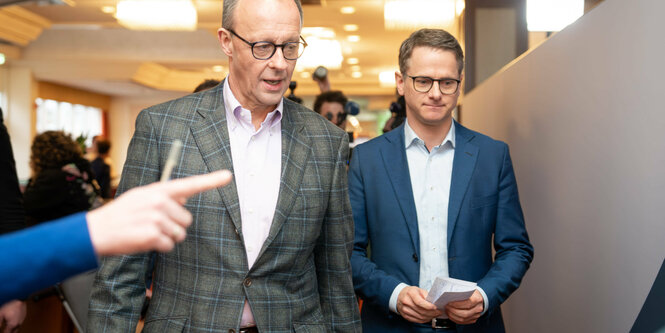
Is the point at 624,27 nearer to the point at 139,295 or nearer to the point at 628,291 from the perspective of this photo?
the point at 628,291

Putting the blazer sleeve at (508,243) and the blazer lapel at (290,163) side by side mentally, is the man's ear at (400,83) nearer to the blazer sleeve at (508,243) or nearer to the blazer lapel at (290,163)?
the blazer sleeve at (508,243)

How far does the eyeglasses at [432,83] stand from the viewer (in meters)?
1.92

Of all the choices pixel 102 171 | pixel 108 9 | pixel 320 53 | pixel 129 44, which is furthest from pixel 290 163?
pixel 129 44

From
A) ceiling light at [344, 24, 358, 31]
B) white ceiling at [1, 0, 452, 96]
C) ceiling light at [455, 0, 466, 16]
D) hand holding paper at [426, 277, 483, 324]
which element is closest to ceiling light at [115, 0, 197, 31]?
white ceiling at [1, 0, 452, 96]

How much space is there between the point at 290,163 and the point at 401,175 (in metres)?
0.57

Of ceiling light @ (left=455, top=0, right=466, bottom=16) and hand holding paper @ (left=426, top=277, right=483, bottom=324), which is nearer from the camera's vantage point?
hand holding paper @ (left=426, top=277, right=483, bottom=324)

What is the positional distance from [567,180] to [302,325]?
47.5 inches

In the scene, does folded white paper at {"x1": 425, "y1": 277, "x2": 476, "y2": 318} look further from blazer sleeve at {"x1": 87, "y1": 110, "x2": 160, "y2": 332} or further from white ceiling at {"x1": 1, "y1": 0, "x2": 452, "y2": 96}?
white ceiling at {"x1": 1, "y1": 0, "x2": 452, "y2": 96}

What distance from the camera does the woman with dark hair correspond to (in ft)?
13.5

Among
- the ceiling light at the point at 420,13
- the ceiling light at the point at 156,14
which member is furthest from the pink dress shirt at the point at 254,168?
the ceiling light at the point at 156,14

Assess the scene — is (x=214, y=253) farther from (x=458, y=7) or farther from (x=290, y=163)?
(x=458, y=7)

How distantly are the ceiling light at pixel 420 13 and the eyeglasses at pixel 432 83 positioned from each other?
387 cm

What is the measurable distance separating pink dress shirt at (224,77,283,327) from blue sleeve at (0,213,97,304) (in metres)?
0.80

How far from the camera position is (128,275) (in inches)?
54.8
